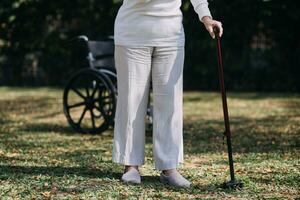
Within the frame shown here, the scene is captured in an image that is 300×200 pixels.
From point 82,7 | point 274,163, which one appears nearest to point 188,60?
point 82,7

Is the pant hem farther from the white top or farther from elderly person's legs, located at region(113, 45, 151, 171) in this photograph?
the white top

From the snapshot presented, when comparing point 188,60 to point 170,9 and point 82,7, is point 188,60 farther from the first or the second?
point 170,9

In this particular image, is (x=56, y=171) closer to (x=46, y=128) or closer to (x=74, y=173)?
(x=74, y=173)

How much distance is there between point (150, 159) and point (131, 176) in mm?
1075

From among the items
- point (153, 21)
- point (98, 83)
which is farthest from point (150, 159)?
point (98, 83)

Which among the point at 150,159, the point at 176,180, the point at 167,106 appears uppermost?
the point at 167,106

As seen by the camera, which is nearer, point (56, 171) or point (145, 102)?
point (145, 102)

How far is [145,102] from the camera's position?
392cm

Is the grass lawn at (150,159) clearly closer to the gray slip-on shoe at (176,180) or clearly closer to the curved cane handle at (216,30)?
the gray slip-on shoe at (176,180)

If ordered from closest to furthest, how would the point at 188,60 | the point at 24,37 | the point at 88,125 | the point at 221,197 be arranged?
1. the point at 221,197
2. the point at 88,125
3. the point at 188,60
4. the point at 24,37

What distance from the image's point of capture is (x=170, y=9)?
379 cm

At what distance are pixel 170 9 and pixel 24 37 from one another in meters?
11.4

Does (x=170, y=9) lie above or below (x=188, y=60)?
above

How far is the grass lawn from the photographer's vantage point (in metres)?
3.72
